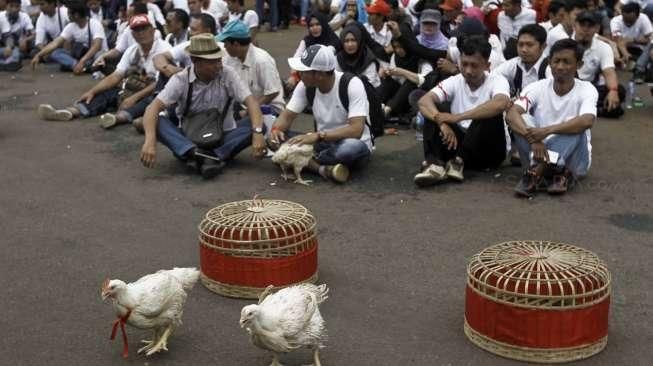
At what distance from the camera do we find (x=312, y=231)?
5.24 meters

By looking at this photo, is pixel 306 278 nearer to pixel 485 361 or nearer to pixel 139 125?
pixel 485 361

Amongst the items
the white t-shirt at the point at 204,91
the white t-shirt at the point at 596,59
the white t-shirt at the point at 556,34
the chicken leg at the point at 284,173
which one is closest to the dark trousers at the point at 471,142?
the chicken leg at the point at 284,173

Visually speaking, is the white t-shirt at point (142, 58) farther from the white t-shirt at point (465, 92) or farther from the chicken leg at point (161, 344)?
the chicken leg at point (161, 344)

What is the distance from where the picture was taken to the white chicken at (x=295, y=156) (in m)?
7.39

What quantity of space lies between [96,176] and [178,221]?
170 centimetres

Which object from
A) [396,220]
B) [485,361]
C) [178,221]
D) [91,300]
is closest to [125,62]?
[178,221]

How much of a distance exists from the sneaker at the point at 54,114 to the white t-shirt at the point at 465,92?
15.8ft

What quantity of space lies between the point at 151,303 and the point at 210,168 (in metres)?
3.52

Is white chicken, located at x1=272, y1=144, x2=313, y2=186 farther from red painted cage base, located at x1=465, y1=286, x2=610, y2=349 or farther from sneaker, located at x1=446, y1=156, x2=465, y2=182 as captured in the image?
red painted cage base, located at x1=465, y1=286, x2=610, y2=349

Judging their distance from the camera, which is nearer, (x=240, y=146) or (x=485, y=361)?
(x=485, y=361)

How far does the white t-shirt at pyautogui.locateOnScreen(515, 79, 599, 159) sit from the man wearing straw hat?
7.38 ft

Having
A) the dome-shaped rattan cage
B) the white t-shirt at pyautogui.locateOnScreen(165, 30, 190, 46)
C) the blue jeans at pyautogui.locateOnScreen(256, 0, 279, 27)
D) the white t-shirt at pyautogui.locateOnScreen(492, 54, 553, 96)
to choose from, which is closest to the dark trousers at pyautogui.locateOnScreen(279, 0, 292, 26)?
the blue jeans at pyautogui.locateOnScreen(256, 0, 279, 27)

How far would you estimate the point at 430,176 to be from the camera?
287 inches

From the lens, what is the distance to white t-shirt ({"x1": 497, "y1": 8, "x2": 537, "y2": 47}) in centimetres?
1140
